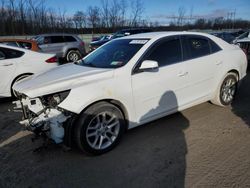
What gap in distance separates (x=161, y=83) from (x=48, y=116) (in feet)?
5.91

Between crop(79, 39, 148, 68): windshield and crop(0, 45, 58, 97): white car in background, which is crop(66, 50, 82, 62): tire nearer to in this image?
crop(0, 45, 58, 97): white car in background

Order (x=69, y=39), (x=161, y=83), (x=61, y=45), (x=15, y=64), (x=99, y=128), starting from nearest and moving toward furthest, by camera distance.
Answer: 1. (x=99, y=128)
2. (x=161, y=83)
3. (x=15, y=64)
4. (x=61, y=45)
5. (x=69, y=39)

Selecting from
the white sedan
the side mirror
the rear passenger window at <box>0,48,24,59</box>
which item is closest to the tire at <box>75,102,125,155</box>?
the white sedan

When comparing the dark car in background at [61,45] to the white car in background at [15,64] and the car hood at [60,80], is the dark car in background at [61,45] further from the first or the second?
the car hood at [60,80]

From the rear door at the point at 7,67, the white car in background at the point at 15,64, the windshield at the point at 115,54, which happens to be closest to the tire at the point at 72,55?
the white car in background at the point at 15,64

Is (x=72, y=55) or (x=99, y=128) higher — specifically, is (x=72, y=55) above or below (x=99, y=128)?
above

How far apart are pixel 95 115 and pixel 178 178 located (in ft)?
4.42

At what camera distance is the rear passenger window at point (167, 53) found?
4.02 metres

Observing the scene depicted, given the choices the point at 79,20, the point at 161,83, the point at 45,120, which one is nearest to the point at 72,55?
the point at 161,83

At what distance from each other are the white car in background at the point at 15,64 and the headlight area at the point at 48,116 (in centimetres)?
283

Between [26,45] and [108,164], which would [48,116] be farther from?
[26,45]

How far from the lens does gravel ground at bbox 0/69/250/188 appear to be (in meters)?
2.98

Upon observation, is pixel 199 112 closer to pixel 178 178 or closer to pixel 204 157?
pixel 204 157

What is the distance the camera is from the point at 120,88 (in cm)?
354
